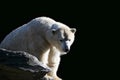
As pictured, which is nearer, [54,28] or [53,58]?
[54,28]

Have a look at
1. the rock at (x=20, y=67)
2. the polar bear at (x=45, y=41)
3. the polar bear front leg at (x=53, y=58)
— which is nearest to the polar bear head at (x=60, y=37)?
the polar bear at (x=45, y=41)

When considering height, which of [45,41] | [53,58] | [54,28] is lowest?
Answer: [53,58]

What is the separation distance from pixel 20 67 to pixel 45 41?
6.74 ft

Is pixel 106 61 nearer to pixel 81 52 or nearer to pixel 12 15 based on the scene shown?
pixel 81 52

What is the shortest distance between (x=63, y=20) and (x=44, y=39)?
3.38 metres

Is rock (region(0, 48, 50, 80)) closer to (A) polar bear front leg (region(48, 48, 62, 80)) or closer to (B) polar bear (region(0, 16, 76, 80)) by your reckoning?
(B) polar bear (region(0, 16, 76, 80))

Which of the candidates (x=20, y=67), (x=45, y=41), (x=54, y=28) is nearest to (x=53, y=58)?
(x=45, y=41)

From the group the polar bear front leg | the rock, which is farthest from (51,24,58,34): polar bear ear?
the rock

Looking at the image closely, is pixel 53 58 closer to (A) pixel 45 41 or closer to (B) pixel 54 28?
(A) pixel 45 41

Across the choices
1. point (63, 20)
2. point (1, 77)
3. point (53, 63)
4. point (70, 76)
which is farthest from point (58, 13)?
point (1, 77)

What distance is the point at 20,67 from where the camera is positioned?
24.9 ft

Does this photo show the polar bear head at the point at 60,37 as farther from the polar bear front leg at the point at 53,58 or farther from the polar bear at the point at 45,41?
the polar bear front leg at the point at 53,58

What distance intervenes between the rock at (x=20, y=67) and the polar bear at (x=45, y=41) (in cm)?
179

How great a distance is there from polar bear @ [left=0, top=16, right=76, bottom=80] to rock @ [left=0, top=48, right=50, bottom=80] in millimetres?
1792
